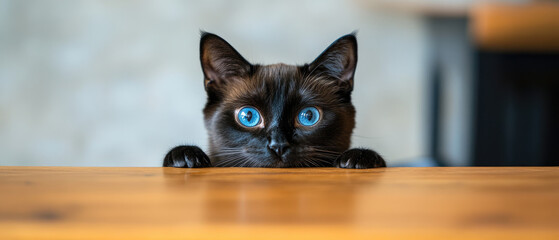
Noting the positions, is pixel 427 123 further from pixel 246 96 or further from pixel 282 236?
pixel 282 236

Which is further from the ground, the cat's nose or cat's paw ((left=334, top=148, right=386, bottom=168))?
the cat's nose

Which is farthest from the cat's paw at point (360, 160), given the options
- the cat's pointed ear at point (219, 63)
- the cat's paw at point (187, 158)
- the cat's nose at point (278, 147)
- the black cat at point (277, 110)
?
the cat's pointed ear at point (219, 63)

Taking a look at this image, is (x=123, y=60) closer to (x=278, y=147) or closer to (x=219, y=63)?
(x=219, y=63)

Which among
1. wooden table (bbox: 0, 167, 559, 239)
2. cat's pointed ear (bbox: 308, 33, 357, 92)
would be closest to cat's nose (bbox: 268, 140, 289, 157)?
cat's pointed ear (bbox: 308, 33, 357, 92)

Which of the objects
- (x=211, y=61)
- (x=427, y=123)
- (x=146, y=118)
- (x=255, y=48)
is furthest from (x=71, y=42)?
(x=427, y=123)

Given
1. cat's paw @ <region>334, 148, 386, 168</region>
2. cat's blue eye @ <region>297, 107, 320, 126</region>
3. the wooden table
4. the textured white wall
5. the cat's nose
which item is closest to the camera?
the wooden table

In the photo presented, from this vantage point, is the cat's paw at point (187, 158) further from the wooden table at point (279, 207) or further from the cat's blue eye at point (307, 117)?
the wooden table at point (279, 207)

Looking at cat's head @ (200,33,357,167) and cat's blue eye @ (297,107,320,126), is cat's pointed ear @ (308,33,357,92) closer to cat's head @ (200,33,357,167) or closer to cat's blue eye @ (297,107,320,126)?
cat's head @ (200,33,357,167)
